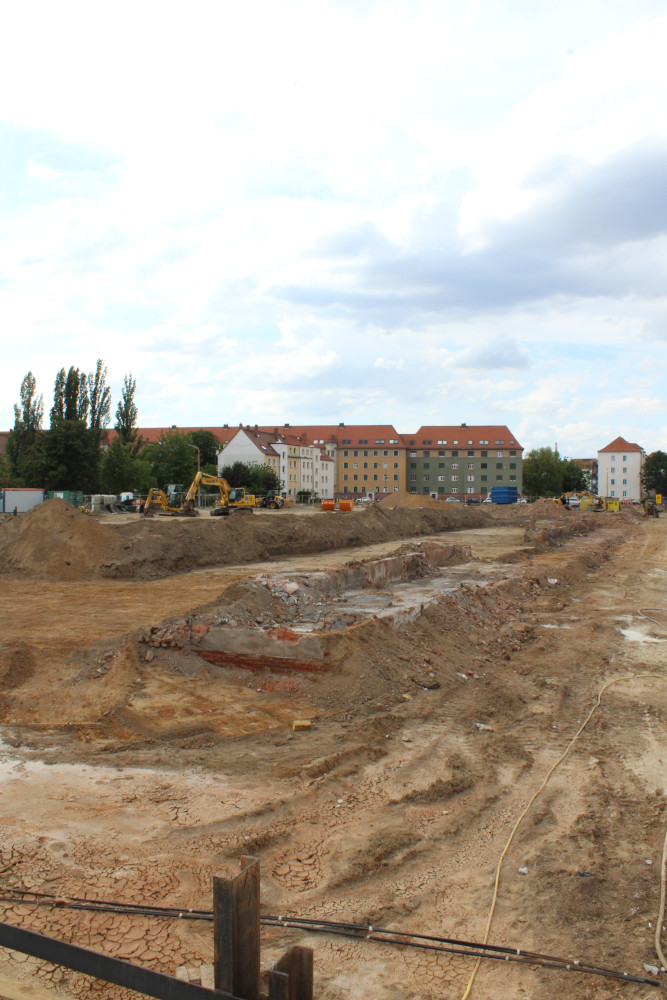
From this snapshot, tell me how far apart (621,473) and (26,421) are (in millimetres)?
105490

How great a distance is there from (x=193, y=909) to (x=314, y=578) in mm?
12082

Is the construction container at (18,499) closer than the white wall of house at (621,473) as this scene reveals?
Yes

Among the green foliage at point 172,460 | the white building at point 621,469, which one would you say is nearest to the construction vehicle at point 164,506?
the green foliage at point 172,460

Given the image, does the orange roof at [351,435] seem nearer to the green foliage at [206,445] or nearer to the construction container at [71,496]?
the green foliage at [206,445]

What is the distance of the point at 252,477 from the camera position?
7544 centimetres

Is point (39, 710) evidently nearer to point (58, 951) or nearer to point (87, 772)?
point (87, 772)

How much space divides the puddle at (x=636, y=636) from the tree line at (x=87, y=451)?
133 ft

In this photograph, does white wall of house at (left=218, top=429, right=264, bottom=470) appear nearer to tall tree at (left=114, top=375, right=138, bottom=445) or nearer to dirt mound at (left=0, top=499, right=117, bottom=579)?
tall tree at (left=114, top=375, right=138, bottom=445)

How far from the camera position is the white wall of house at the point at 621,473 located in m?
123

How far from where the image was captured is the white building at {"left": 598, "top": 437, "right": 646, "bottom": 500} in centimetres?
12275

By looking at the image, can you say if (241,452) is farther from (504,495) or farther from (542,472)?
(542,472)

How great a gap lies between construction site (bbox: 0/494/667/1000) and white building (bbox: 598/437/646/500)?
4635 inches

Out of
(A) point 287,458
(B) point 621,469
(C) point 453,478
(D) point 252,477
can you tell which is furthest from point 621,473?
(D) point 252,477

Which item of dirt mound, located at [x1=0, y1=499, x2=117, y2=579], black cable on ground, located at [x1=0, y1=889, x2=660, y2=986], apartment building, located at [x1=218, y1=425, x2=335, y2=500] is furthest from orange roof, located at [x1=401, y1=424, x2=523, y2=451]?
black cable on ground, located at [x1=0, y1=889, x2=660, y2=986]
